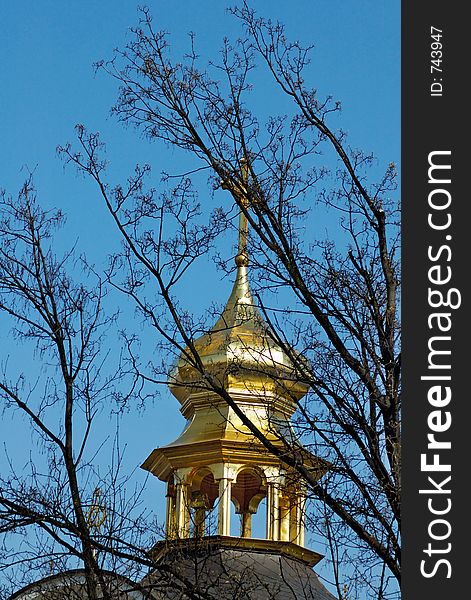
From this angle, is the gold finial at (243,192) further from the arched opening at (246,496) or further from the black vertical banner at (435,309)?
the arched opening at (246,496)

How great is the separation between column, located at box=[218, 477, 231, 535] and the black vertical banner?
14.6 m

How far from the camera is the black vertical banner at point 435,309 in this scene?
27.2 feet

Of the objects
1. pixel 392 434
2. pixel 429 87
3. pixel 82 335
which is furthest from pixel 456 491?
pixel 82 335

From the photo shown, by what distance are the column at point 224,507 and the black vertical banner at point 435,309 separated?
14.6 metres

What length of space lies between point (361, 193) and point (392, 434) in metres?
1.68

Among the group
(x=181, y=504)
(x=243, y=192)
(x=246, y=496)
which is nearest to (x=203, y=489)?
(x=246, y=496)

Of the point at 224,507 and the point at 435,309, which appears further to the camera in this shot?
the point at 224,507

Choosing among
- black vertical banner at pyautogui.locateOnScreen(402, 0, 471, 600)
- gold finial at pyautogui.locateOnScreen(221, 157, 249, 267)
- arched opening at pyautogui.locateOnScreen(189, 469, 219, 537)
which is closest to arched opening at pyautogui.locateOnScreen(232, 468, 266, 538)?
arched opening at pyautogui.locateOnScreen(189, 469, 219, 537)

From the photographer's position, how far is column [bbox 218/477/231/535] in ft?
75.8

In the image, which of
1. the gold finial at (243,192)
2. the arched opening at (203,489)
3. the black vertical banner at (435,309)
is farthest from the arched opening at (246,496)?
the black vertical banner at (435,309)

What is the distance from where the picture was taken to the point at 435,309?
8578mm

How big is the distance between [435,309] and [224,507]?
51.1 feet

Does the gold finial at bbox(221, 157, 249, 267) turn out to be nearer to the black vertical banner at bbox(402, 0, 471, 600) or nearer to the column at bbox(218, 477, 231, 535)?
the black vertical banner at bbox(402, 0, 471, 600)

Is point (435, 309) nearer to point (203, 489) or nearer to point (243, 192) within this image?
point (243, 192)
